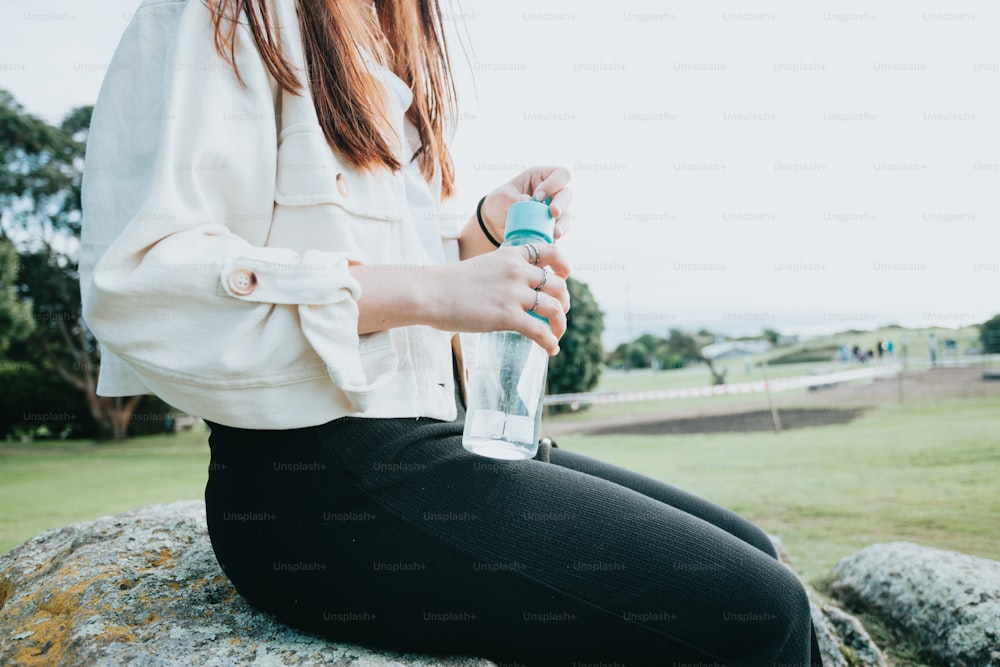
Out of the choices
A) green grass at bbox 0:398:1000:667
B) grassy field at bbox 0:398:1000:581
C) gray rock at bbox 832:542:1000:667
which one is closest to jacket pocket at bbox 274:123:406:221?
gray rock at bbox 832:542:1000:667

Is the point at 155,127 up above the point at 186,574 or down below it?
above

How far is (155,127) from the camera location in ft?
3.15

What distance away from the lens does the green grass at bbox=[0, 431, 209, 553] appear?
699 cm

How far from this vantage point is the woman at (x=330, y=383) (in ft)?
2.90

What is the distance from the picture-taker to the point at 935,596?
6.72ft

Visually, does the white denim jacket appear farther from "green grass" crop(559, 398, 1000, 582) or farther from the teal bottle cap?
"green grass" crop(559, 398, 1000, 582)

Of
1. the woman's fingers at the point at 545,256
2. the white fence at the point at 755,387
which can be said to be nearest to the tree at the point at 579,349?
the white fence at the point at 755,387

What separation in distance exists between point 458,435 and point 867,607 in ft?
6.87

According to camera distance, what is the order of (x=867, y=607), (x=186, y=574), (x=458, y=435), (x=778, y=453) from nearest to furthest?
(x=458, y=435) < (x=186, y=574) < (x=867, y=607) < (x=778, y=453)

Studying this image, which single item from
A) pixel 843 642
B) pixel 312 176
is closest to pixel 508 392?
pixel 312 176

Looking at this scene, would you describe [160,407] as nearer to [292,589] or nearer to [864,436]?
[864,436]

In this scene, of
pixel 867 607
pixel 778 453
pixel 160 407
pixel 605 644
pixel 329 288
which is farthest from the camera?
pixel 160 407

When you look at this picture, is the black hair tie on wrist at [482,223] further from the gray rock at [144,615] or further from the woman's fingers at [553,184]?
the gray rock at [144,615]

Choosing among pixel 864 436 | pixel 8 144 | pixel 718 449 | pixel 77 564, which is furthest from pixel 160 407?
pixel 77 564
